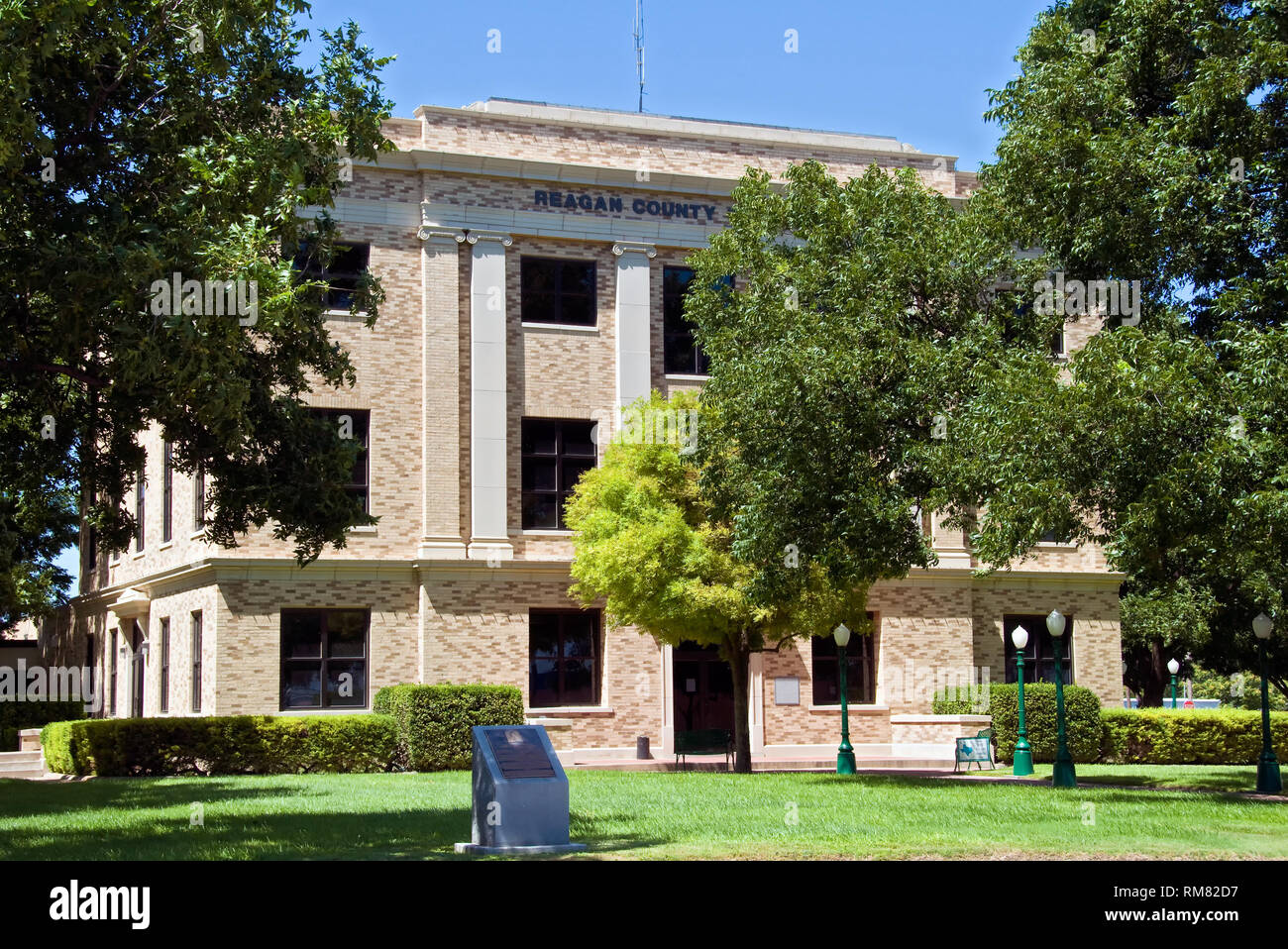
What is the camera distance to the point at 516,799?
488 inches

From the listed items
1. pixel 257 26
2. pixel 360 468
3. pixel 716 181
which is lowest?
pixel 360 468

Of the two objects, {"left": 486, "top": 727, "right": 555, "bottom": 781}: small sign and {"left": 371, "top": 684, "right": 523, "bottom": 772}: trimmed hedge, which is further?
{"left": 371, "top": 684, "right": 523, "bottom": 772}: trimmed hedge

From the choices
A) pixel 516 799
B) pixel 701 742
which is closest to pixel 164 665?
pixel 701 742

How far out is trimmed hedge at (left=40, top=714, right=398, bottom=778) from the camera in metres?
26.2

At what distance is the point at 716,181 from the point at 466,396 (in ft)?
25.6

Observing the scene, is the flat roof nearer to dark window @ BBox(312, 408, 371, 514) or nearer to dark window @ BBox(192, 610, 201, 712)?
dark window @ BBox(312, 408, 371, 514)

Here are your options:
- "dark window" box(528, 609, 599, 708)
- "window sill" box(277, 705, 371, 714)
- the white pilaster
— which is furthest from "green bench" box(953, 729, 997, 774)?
"window sill" box(277, 705, 371, 714)

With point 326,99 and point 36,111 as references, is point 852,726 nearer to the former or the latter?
point 326,99

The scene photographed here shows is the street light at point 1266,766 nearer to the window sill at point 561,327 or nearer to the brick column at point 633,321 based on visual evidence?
the brick column at point 633,321

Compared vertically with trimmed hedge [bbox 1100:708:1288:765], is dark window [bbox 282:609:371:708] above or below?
above

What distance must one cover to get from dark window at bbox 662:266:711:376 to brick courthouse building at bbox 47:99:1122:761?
0.17 feet

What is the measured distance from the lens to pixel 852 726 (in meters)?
33.0

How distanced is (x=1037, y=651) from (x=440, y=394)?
1610cm
